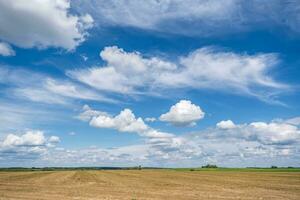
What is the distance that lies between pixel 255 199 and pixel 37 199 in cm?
1445

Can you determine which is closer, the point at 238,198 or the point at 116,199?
the point at 116,199

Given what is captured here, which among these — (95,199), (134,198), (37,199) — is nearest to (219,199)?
(134,198)

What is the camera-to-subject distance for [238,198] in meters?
25.9

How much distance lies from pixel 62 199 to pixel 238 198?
1183 centimetres

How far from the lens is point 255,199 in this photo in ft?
83.0

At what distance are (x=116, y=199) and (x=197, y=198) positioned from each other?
5480 millimetres

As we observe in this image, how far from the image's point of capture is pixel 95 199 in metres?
24.1

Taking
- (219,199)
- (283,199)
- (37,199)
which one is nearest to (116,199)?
(37,199)

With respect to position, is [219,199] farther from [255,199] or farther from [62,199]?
[62,199]

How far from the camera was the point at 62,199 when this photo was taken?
955 inches

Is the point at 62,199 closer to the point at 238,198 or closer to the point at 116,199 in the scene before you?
the point at 116,199

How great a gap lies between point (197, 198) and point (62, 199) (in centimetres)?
890

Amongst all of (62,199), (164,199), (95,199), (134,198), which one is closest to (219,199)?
(164,199)

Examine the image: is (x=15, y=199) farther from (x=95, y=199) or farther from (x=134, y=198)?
(x=134, y=198)
